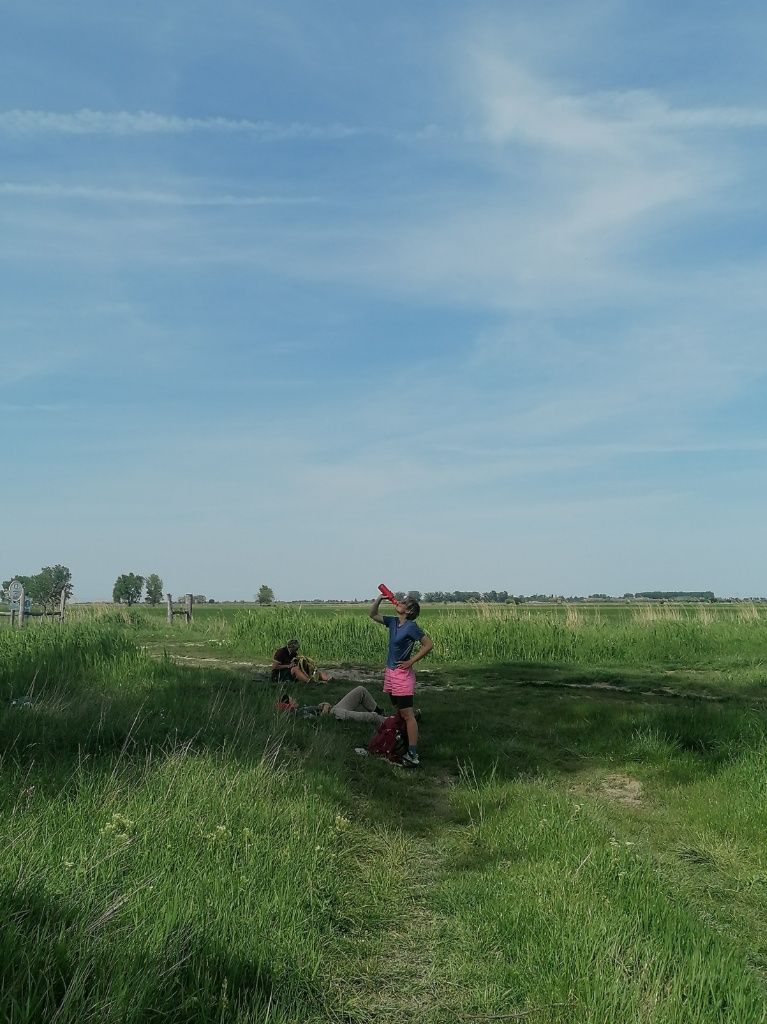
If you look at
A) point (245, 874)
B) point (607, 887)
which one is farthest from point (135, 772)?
point (607, 887)

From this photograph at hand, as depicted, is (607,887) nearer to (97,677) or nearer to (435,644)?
(97,677)

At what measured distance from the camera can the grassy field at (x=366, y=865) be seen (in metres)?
3.82

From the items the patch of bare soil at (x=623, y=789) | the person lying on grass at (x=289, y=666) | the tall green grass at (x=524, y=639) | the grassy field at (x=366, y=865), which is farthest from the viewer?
the tall green grass at (x=524, y=639)

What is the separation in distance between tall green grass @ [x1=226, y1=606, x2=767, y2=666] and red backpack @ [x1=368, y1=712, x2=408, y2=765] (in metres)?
12.5

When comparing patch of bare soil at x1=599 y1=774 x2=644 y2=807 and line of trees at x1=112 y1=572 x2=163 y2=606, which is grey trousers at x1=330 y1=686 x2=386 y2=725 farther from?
line of trees at x1=112 y1=572 x2=163 y2=606

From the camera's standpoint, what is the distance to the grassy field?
3824 mm

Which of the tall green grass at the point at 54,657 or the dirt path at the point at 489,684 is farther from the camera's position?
the dirt path at the point at 489,684

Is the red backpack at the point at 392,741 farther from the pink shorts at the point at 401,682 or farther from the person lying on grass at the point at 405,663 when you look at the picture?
the pink shorts at the point at 401,682

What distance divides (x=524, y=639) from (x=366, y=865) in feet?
60.6

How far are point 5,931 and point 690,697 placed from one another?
15.5 meters

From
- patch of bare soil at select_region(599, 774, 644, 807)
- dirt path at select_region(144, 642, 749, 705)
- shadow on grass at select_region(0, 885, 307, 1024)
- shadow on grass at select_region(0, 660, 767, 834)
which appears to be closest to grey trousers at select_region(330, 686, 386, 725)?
shadow on grass at select_region(0, 660, 767, 834)

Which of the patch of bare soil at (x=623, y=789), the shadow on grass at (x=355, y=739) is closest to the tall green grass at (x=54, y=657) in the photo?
the shadow on grass at (x=355, y=739)

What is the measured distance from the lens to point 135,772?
22.1ft

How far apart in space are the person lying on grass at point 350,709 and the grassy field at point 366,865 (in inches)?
19.3
